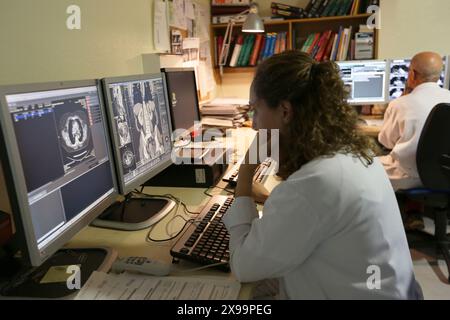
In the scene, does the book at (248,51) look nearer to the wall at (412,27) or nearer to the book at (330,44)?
the book at (330,44)

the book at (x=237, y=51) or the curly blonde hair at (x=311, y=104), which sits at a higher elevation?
the book at (x=237, y=51)

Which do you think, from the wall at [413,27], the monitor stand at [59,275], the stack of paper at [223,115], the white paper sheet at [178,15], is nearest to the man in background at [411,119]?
the wall at [413,27]

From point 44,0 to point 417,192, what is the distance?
6.97 feet

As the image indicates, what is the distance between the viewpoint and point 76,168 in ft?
3.21

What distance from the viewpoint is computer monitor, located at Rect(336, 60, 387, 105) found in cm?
300

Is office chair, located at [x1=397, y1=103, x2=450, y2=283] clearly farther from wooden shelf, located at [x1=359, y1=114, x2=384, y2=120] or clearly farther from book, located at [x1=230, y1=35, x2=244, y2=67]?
book, located at [x1=230, y1=35, x2=244, y2=67]

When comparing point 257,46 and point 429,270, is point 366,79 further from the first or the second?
point 429,270

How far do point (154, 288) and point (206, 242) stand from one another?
22cm

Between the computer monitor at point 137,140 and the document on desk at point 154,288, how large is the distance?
1.01 ft

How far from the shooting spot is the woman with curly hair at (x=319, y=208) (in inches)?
31.6

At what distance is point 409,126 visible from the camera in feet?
7.41

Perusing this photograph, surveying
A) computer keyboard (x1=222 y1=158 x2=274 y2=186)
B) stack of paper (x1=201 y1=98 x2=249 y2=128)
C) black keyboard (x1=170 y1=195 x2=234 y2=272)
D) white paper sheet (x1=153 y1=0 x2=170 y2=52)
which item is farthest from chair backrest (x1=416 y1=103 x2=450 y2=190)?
white paper sheet (x1=153 y1=0 x2=170 y2=52)

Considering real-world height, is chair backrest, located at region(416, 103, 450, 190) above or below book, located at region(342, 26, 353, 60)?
below

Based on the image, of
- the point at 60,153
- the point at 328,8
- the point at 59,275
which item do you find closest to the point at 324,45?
A: the point at 328,8
